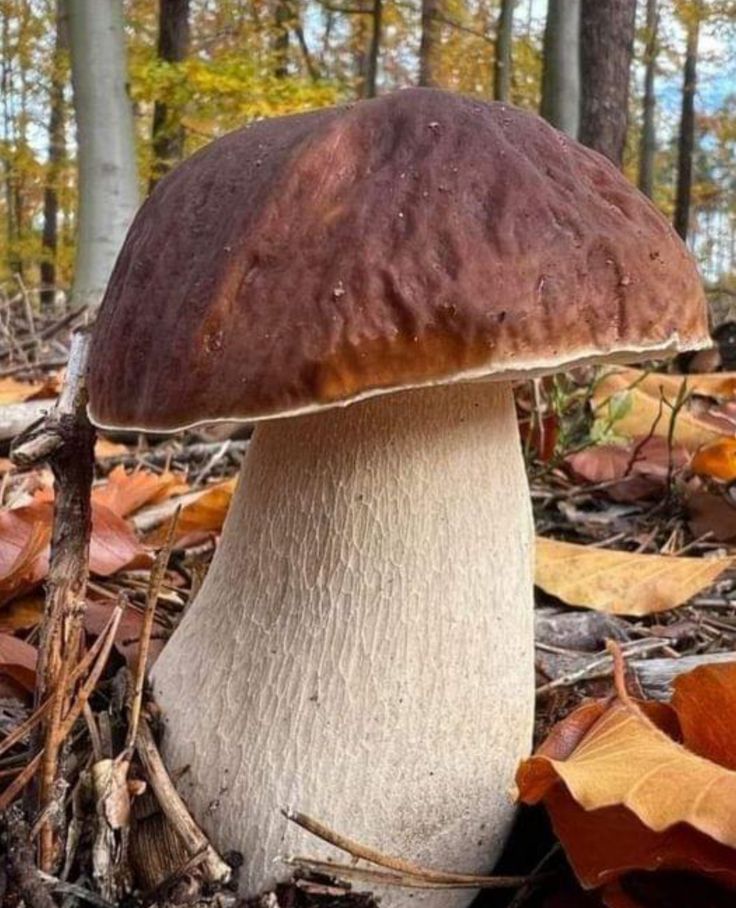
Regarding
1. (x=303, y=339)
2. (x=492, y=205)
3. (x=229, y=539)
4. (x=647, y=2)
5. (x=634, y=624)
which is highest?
(x=647, y=2)

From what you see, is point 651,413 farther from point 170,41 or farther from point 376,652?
point 170,41

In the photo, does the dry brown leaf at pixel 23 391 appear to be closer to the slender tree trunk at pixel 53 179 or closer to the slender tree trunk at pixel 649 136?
the slender tree trunk at pixel 53 179

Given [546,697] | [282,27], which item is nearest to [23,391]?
[546,697]

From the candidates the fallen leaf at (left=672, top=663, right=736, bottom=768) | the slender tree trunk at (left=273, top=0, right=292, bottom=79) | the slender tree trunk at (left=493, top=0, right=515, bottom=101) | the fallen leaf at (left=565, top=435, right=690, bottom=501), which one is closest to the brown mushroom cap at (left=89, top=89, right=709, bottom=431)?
the fallen leaf at (left=672, top=663, right=736, bottom=768)

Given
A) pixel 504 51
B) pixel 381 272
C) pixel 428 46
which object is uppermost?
pixel 428 46

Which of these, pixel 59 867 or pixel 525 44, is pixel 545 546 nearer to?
pixel 59 867

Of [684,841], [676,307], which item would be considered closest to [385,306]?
[676,307]
